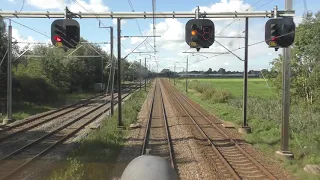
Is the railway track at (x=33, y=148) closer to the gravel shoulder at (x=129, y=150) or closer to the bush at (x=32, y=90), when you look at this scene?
the gravel shoulder at (x=129, y=150)

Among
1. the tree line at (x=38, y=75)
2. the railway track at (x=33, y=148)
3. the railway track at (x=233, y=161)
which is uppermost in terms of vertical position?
the tree line at (x=38, y=75)

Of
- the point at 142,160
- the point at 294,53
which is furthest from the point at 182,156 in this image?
the point at 294,53

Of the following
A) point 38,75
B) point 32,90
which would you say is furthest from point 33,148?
point 38,75

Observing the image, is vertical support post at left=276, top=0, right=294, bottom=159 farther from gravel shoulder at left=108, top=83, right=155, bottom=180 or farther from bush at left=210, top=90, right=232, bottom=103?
bush at left=210, top=90, right=232, bottom=103

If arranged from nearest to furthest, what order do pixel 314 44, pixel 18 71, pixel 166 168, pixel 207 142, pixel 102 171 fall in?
pixel 166 168 < pixel 102 171 < pixel 207 142 < pixel 314 44 < pixel 18 71

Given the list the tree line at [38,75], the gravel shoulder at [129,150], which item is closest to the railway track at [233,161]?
the gravel shoulder at [129,150]

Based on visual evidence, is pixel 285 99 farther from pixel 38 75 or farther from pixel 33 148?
pixel 38 75

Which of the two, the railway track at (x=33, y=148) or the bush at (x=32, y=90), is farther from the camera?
the bush at (x=32, y=90)

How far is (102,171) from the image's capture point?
36.4 ft

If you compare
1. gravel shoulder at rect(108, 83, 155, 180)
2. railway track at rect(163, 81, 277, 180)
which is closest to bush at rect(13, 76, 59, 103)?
gravel shoulder at rect(108, 83, 155, 180)

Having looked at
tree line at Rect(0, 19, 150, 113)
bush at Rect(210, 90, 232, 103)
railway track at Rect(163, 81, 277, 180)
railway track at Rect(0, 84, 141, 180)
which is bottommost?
railway track at Rect(0, 84, 141, 180)

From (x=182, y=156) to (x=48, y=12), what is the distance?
742 cm

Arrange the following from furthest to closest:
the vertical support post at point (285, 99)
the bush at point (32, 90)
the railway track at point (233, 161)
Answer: the bush at point (32, 90) < the vertical support post at point (285, 99) < the railway track at point (233, 161)

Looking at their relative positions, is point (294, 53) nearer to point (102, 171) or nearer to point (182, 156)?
point (182, 156)
